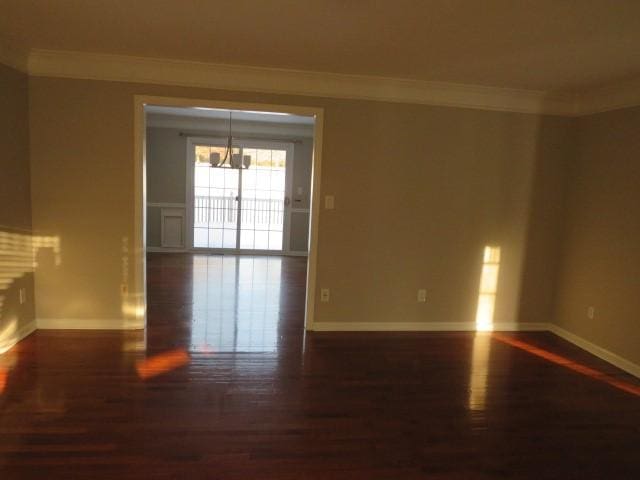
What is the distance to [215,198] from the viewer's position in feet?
28.1

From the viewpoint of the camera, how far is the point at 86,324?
4.03 meters

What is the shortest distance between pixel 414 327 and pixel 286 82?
2.65 metres

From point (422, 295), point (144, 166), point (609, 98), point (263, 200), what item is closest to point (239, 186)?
point (263, 200)

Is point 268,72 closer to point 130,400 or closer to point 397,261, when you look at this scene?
point 397,261

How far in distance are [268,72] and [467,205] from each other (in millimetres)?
2259

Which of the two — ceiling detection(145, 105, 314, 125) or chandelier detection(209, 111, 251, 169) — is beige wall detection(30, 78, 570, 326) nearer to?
chandelier detection(209, 111, 251, 169)

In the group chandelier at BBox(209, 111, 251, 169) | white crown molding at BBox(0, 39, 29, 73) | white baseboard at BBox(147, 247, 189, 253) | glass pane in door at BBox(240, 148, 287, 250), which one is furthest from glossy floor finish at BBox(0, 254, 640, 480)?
glass pane in door at BBox(240, 148, 287, 250)

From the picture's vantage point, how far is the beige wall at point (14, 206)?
339 cm

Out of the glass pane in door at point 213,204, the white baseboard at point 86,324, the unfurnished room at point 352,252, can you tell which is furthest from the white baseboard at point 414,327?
the glass pane in door at point 213,204

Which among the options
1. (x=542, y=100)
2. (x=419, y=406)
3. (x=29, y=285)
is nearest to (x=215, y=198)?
(x=29, y=285)

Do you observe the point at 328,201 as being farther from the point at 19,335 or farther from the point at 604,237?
the point at 19,335

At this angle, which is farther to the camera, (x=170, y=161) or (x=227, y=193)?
(x=227, y=193)

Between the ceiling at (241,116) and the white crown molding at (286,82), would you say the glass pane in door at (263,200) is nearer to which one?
the ceiling at (241,116)

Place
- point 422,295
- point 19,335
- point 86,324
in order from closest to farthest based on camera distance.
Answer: point 19,335
point 86,324
point 422,295
